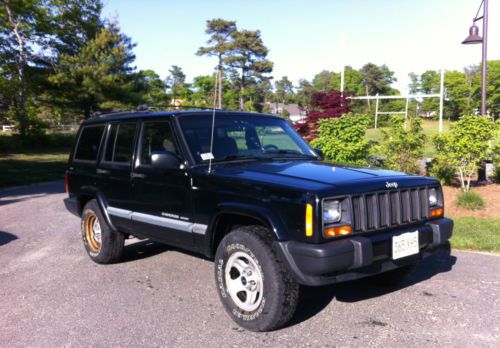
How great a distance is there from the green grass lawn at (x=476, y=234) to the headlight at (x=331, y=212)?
3.56m

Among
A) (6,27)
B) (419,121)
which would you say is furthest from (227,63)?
(419,121)

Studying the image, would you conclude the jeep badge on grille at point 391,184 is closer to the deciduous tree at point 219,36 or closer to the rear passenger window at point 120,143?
the rear passenger window at point 120,143

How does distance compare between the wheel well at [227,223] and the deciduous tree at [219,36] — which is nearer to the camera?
the wheel well at [227,223]

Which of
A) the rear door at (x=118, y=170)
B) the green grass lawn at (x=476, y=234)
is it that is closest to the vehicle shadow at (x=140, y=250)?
the rear door at (x=118, y=170)

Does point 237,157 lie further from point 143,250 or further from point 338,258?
point 143,250

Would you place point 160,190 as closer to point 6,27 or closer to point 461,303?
point 461,303

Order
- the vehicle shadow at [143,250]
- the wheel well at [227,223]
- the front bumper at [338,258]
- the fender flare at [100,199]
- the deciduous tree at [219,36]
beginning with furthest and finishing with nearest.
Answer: the deciduous tree at [219,36], the vehicle shadow at [143,250], the fender flare at [100,199], the wheel well at [227,223], the front bumper at [338,258]

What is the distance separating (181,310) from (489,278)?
3.35 metres

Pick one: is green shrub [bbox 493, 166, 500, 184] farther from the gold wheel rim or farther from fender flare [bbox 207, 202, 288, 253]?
the gold wheel rim

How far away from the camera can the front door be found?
4307mm

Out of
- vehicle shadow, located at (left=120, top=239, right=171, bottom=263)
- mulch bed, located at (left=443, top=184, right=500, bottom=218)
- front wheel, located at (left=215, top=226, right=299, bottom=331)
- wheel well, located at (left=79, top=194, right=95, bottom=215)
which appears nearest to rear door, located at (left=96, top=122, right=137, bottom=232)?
wheel well, located at (left=79, top=194, right=95, bottom=215)

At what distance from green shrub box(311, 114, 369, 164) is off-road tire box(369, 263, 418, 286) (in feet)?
18.6

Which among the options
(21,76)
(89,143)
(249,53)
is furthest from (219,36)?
(89,143)

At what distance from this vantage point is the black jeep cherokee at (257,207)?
336 cm
